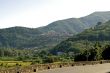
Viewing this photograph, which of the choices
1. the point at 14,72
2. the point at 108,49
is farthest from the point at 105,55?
the point at 14,72

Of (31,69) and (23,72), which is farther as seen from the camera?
(31,69)

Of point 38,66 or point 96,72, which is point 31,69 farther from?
point 96,72

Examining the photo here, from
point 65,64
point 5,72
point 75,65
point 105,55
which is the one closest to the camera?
point 5,72

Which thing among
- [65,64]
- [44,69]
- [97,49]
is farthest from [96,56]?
[44,69]

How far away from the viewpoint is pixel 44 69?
30.6m

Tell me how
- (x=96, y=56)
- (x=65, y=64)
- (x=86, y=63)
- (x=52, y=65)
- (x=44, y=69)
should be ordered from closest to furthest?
1. (x=44, y=69)
2. (x=52, y=65)
3. (x=65, y=64)
4. (x=86, y=63)
5. (x=96, y=56)

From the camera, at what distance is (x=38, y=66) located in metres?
29.3

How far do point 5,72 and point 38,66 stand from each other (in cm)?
602

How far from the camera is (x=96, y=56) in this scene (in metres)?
101

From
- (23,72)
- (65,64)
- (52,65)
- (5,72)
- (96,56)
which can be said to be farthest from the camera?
(96,56)

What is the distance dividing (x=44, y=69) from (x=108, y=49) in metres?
63.7

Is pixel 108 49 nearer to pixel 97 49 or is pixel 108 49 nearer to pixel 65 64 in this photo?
pixel 97 49

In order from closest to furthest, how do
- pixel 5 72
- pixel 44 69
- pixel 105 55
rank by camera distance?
pixel 5 72 < pixel 44 69 < pixel 105 55

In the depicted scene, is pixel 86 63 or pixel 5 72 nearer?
pixel 5 72
